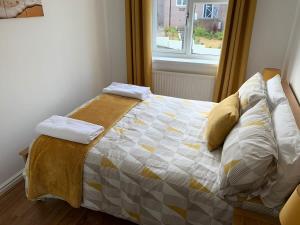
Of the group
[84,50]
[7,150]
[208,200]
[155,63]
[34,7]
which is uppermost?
[34,7]

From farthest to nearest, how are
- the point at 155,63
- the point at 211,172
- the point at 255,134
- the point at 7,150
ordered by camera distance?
1. the point at 155,63
2. the point at 7,150
3. the point at 211,172
4. the point at 255,134

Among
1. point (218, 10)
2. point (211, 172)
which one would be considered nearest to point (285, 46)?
point (218, 10)

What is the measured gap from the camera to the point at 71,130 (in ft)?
5.90

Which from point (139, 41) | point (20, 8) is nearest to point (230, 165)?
point (20, 8)

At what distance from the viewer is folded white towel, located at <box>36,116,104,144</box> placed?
5.80 feet

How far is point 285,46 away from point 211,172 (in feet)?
6.92

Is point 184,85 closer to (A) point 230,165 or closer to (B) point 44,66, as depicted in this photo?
(B) point 44,66

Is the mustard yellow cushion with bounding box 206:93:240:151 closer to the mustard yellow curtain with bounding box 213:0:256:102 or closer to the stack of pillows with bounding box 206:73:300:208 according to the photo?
the stack of pillows with bounding box 206:73:300:208

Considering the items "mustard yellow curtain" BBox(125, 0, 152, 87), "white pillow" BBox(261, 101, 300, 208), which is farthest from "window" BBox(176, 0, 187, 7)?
"white pillow" BBox(261, 101, 300, 208)

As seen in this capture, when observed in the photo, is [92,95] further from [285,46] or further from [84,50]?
[285,46]

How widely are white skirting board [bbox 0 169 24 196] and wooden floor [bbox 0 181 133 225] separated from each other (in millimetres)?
104

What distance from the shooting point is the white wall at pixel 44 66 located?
212cm

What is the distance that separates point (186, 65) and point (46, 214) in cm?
237

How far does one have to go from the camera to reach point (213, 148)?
1713 mm
